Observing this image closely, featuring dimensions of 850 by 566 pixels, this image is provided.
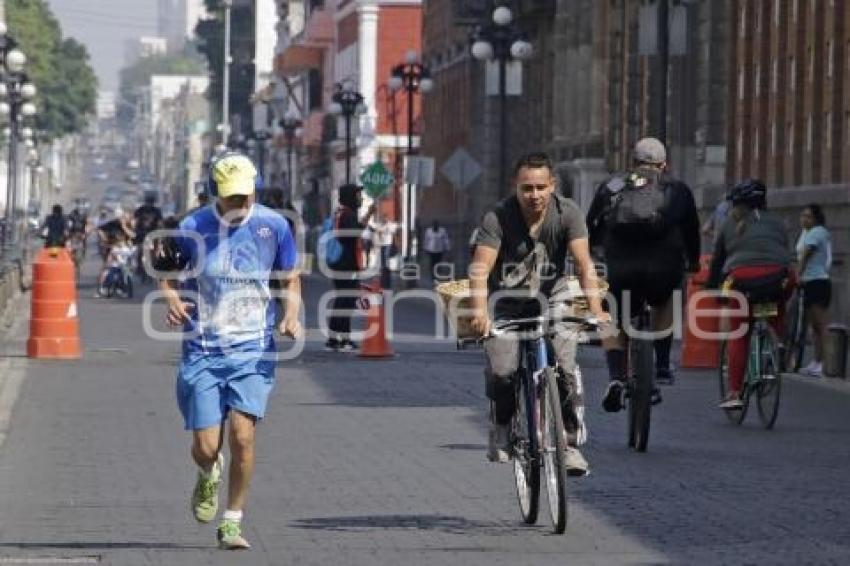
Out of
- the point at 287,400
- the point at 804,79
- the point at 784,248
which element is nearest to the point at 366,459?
the point at 784,248

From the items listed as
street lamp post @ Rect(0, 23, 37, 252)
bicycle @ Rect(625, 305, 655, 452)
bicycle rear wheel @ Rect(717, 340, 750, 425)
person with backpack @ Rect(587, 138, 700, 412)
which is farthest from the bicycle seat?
street lamp post @ Rect(0, 23, 37, 252)

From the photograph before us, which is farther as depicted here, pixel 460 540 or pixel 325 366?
pixel 325 366

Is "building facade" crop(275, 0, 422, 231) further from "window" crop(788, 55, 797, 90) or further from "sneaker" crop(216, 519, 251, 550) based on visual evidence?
"sneaker" crop(216, 519, 251, 550)

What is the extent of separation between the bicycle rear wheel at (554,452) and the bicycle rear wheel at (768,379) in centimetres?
648

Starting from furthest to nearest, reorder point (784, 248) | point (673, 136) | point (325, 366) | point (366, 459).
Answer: point (673, 136), point (325, 366), point (784, 248), point (366, 459)

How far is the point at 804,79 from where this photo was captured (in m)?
41.0

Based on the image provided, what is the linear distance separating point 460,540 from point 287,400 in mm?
10030

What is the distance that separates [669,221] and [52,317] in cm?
1185

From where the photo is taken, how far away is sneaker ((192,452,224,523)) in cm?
1252

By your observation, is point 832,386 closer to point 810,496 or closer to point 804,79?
point 810,496

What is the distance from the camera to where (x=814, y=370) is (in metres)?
27.4

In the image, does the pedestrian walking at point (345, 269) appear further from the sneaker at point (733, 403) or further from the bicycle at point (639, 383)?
the bicycle at point (639, 383)

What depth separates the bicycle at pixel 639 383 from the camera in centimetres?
1723

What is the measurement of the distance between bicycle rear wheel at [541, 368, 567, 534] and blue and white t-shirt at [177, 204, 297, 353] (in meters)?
1.30
